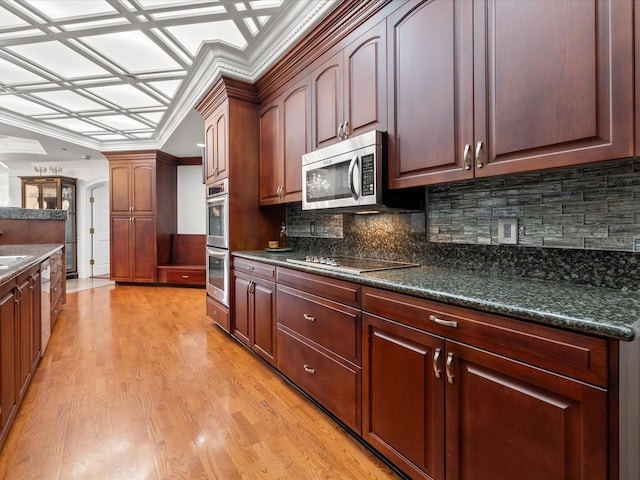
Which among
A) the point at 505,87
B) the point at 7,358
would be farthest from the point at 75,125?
the point at 505,87

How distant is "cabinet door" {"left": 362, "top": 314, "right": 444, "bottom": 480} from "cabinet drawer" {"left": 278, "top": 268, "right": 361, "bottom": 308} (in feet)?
0.44

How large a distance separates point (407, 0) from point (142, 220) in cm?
575

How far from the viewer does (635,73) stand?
961 mm

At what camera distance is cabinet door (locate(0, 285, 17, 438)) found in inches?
61.3

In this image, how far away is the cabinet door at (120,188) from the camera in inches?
237

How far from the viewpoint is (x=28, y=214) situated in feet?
12.9

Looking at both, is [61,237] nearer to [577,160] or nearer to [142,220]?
[142,220]

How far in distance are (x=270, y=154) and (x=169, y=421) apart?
2.17 metres

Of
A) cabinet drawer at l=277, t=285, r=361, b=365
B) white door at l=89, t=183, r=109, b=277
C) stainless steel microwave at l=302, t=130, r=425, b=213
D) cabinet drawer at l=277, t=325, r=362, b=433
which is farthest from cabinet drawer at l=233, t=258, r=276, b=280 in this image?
white door at l=89, t=183, r=109, b=277

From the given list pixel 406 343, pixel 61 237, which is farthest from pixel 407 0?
pixel 61 237

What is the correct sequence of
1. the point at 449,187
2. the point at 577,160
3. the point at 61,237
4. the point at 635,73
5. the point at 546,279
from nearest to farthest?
the point at 635,73 → the point at 577,160 → the point at 546,279 → the point at 449,187 → the point at 61,237

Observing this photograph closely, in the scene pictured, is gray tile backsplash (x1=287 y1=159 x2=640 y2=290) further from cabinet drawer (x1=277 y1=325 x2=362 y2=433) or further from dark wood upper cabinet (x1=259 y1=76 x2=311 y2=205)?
dark wood upper cabinet (x1=259 y1=76 x2=311 y2=205)

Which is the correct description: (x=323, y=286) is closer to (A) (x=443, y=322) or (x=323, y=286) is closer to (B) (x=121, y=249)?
(A) (x=443, y=322)

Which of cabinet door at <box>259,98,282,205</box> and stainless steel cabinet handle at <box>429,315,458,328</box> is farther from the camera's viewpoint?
cabinet door at <box>259,98,282,205</box>
